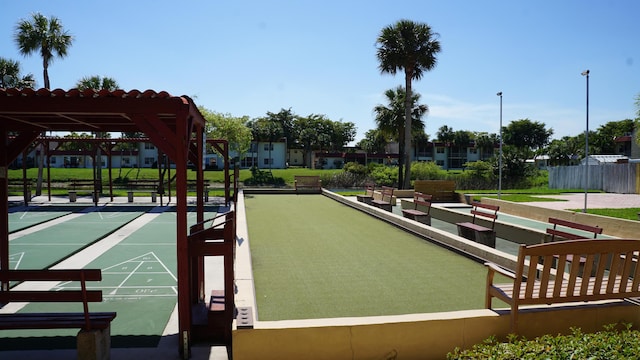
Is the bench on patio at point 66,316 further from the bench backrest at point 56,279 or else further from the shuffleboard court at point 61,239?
the shuffleboard court at point 61,239

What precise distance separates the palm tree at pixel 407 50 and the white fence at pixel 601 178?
14.8m

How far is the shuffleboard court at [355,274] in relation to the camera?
570 cm

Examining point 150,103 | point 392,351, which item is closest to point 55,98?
point 150,103

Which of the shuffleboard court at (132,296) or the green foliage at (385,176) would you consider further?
the green foliage at (385,176)

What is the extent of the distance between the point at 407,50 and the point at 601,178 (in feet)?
57.5

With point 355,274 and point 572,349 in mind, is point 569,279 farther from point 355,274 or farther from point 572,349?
point 355,274

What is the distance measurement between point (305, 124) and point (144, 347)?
84797mm

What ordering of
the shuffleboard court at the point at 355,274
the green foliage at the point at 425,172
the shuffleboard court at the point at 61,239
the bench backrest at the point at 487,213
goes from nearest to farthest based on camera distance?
1. the shuffleboard court at the point at 355,274
2. the shuffleboard court at the point at 61,239
3. the bench backrest at the point at 487,213
4. the green foliage at the point at 425,172

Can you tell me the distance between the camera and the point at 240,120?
37.3 metres

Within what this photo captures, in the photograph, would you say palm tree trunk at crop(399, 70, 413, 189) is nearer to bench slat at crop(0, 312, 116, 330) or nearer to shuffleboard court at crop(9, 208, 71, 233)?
shuffleboard court at crop(9, 208, 71, 233)

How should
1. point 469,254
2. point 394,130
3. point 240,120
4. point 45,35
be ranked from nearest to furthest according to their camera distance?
point 469,254 → point 45,35 → point 394,130 → point 240,120

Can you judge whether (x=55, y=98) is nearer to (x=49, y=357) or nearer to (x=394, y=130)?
(x=49, y=357)

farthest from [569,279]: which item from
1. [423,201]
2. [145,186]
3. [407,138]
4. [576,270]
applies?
[407,138]

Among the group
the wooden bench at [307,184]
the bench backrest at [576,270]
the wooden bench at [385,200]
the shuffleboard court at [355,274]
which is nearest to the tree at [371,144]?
the wooden bench at [307,184]
